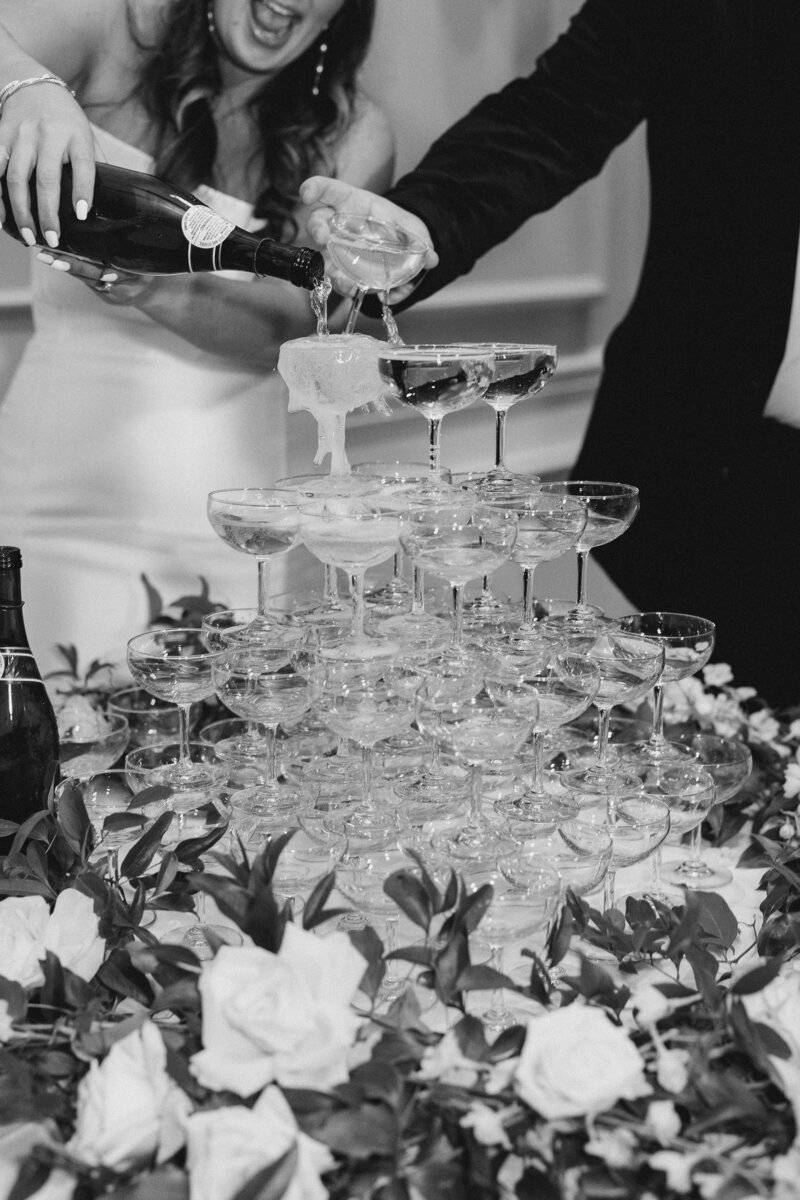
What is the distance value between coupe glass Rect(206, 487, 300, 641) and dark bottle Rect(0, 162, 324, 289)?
1.20 feet

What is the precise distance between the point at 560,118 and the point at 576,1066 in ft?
6.74

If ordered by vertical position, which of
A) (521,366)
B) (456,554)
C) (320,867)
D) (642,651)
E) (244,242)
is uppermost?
(244,242)

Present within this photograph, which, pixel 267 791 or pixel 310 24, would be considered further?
pixel 310 24

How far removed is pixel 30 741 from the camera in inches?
53.1

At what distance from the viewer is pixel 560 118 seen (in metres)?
2.43

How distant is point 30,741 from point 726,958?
2.48 ft

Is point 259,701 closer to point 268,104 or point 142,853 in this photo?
point 142,853

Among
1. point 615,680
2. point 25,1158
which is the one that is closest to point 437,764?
point 615,680

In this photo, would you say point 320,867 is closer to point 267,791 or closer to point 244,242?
point 267,791

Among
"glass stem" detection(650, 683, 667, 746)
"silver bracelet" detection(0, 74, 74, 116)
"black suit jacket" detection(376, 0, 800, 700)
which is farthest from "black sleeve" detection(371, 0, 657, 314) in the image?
"glass stem" detection(650, 683, 667, 746)

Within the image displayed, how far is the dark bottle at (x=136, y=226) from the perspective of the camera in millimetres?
1458

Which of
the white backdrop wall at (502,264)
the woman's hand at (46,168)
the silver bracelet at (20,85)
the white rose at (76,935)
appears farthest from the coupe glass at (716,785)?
the white backdrop wall at (502,264)

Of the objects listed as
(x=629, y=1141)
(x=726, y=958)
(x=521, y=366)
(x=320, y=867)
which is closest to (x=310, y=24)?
(x=521, y=366)

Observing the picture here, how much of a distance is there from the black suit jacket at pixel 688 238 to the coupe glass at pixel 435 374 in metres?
0.85
